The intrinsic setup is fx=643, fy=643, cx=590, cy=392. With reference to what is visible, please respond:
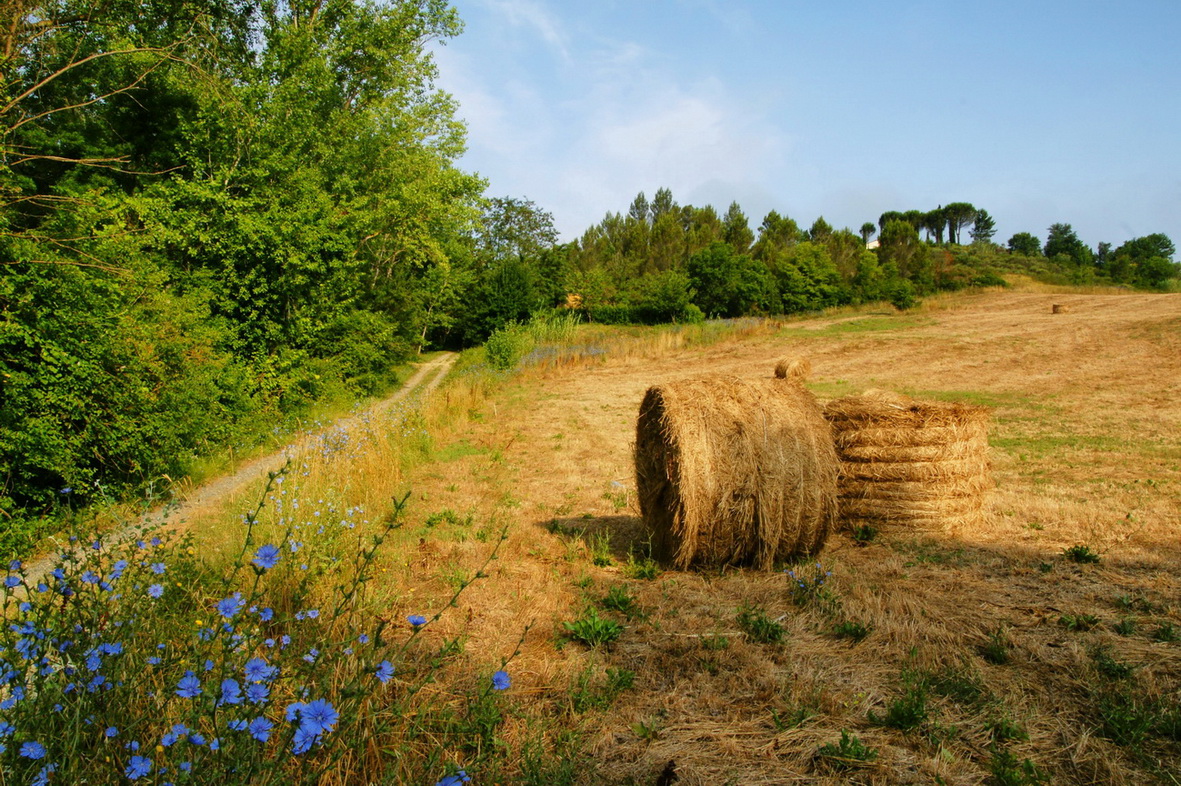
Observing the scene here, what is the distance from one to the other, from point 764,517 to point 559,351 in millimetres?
21800

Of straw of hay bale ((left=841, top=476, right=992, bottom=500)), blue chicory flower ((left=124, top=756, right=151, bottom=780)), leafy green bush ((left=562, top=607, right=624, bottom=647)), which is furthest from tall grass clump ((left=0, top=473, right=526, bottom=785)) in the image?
straw of hay bale ((left=841, top=476, right=992, bottom=500))

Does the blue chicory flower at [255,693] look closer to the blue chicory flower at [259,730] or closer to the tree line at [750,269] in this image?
the blue chicory flower at [259,730]

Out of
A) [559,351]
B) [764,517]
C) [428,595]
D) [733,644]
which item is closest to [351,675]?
[428,595]

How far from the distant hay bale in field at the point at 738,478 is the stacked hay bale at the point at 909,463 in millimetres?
883

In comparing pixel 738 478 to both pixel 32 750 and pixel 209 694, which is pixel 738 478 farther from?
pixel 32 750

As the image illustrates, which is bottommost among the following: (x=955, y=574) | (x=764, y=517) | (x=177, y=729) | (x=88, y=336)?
(x=955, y=574)

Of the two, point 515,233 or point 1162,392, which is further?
point 515,233

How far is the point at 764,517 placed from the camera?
531 cm

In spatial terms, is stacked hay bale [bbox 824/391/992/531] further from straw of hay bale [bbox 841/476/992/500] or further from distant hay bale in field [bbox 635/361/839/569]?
distant hay bale in field [bbox 635/361/839/569]

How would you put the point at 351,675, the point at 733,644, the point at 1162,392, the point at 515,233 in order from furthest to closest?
the point at 515,233 → the point at 1162,392 → the point at 733,644 → the point at 351,675

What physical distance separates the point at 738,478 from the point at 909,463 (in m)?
2.20

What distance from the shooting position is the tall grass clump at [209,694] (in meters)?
1.83

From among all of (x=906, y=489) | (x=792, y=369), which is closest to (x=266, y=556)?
(x=906, y=489)

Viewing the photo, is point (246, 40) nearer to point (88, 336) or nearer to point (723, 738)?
point (88, 336)
